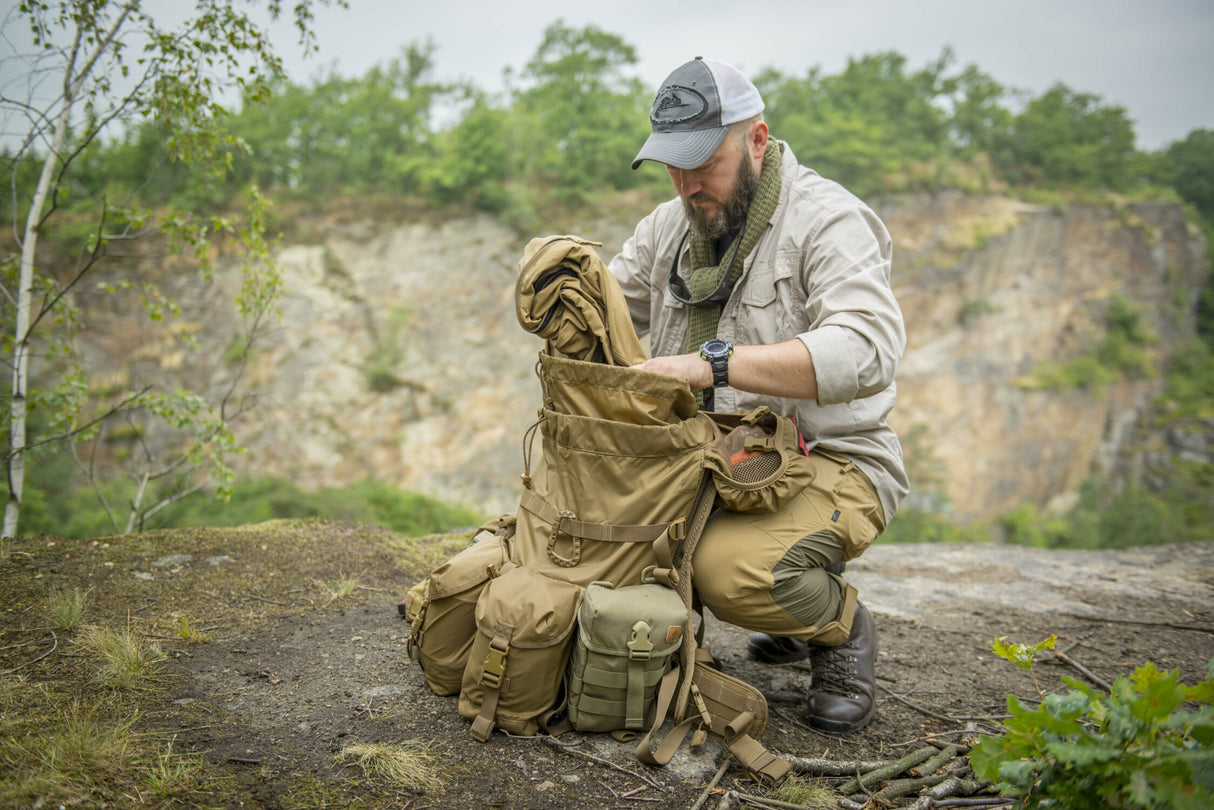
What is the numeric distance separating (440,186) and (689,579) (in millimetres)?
16415

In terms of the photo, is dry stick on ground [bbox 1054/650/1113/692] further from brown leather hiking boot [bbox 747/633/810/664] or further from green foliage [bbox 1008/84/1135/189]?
green foliage [bbox 1008/84/1135/189]

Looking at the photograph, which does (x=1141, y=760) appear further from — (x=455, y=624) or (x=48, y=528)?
(x=48, y=528)

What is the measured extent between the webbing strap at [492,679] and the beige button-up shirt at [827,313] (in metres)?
1.23

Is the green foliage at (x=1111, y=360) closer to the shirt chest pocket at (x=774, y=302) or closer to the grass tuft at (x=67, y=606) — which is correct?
the shirt chest pocket at (x=774, y=302)

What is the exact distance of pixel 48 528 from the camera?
11.3 m

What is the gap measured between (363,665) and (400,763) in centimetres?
75

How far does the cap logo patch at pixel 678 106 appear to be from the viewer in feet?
8.43

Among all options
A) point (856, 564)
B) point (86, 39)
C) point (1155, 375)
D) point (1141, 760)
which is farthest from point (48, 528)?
point (1155, 375)

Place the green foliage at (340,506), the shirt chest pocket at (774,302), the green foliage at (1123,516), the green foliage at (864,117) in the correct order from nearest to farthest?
the shirt chest pocket at (774,302), the green foliage at (340,506), the green foliage at (1123,516), the green foliage at (864,117)

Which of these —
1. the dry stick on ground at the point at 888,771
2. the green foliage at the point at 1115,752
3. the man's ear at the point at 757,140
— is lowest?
the dry stick on ground at the point at 888,771

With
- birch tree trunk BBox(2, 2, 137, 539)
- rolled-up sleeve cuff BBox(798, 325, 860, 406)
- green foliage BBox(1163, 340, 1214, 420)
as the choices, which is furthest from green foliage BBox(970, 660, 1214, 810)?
green foliage BBox(1163, 340, 1214, 420)

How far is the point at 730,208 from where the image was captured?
2723 mm

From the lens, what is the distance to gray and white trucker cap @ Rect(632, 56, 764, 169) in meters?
2.56

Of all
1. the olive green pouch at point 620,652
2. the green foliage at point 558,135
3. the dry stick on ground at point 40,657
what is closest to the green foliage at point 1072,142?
the green foliage at point 558,135
